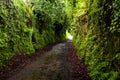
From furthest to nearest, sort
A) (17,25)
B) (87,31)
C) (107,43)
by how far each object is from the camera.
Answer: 1. (17,25)
2. (87,31)
3. (107,43)

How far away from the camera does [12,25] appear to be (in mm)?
16875

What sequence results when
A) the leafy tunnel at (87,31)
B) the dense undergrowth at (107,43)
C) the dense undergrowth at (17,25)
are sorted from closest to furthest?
the dense undergrowth at (107,43)
the leafy tunnel at (87,31)
the dense undergrowth at (17,25)

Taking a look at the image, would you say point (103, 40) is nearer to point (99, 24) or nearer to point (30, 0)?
point (99, 24)

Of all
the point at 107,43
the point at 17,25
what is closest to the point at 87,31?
the point at 107,43

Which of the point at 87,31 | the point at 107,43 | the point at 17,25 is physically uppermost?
the point at 17,25

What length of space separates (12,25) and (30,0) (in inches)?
382

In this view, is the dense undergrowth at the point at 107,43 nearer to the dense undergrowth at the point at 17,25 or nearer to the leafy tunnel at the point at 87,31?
the leafy tunnel at the point at 87,31

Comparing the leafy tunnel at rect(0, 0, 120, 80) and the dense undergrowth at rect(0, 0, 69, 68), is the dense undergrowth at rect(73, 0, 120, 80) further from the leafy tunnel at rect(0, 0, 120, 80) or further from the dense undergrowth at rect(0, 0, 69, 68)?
the dense undergrowth at rect(0, 0, 69, 68)

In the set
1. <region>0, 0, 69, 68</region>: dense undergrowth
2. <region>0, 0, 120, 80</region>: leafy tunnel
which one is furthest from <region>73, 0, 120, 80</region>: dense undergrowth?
<region>0, 0, 69, 68</region>: dense undergrowth

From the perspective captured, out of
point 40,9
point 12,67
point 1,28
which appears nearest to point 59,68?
point 12,67

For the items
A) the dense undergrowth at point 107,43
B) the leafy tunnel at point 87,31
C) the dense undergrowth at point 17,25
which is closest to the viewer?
the dense undergrowth at point 107,43

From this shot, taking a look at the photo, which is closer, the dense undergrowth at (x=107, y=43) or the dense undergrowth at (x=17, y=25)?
the dense undergrowth at (x=107, y=43)

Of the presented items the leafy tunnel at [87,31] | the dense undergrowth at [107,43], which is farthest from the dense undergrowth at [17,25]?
the dense undergrowth at [107,43]

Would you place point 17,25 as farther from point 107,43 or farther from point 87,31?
point 107,43
